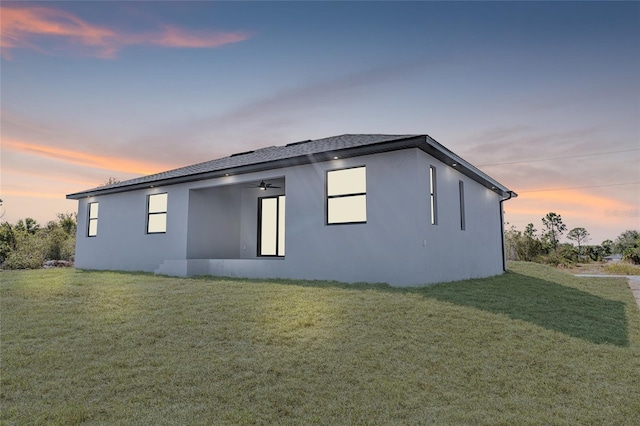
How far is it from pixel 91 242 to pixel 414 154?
569 inches

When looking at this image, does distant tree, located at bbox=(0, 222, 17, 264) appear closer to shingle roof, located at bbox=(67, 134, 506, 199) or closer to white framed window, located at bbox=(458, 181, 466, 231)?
shingle roof, located at bbox=(67, 134, 506, 199)

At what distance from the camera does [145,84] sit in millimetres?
11000

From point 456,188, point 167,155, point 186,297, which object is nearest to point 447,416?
point 186,297

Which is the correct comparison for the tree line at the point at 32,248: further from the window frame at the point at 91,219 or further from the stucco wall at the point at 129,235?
the window frame at the point at 91,219

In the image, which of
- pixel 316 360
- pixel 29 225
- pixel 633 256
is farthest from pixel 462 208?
pixel 29 225

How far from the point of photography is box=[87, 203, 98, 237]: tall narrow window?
16308mm

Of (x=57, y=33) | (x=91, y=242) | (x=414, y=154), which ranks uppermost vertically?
(x=57, y=33)

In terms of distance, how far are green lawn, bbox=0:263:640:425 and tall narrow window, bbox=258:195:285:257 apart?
6.08m

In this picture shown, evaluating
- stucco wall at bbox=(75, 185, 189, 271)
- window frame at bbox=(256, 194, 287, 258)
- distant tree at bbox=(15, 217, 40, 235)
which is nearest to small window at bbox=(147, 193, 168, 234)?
stucco wall at bbox=(75, 185, 189, 271)

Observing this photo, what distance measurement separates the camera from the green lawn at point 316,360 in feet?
10.8

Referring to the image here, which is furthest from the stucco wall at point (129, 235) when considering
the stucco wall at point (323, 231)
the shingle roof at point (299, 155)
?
the shingle roof at point (299, 155)

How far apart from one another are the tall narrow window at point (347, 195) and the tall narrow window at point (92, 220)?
1197 centimetres

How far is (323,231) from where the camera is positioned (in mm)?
9664

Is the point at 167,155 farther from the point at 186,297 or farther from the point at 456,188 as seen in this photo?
the point at 456,188
